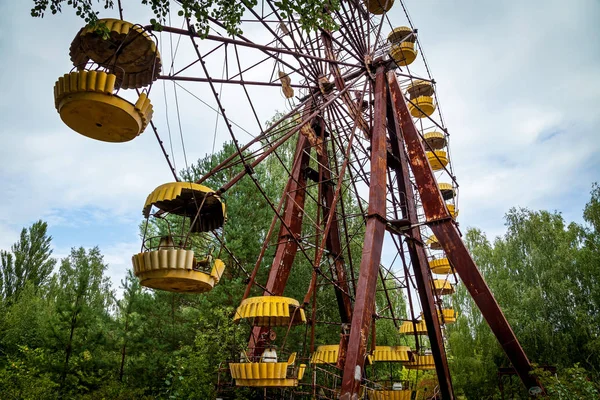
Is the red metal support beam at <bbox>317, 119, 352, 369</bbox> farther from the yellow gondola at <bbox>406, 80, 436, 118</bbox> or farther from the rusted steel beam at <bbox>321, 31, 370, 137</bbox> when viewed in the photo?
the yellow gondola at <bbox>406, 80, 436, 118</bbox>

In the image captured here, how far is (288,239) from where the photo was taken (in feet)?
38.5

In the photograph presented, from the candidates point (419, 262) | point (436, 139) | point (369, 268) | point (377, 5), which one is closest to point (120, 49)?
point (369, 268)

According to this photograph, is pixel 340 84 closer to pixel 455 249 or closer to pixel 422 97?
pixel 455 249

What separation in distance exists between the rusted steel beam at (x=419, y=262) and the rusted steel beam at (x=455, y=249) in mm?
593

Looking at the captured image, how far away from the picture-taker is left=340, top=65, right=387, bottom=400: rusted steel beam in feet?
24.5

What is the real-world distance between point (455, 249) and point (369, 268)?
228 centimetres

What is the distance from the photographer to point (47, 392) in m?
12.4

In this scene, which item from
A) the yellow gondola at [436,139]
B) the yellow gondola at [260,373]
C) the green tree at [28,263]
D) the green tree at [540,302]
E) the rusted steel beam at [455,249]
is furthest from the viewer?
the green tree at [28,263]

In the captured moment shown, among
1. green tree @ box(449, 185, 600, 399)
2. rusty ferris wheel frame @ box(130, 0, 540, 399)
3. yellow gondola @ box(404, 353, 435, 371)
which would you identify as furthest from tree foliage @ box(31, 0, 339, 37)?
green tree @ box(449, 185, 600, 399)

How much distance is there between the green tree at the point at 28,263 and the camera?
91.8ft

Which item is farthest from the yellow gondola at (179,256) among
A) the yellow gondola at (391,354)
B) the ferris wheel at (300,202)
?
the yellow gondola at (391,354)

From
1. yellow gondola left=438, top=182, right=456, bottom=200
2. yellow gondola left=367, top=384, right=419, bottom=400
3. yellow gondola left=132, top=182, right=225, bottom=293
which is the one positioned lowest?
yellow gondola left=367, top=384, right=419, bottom=400

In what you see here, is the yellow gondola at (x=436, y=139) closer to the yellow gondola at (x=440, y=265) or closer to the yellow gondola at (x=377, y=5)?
the yellow gondola at (x=440, y=265)

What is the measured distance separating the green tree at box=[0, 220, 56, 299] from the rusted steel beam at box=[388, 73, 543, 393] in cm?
2687
